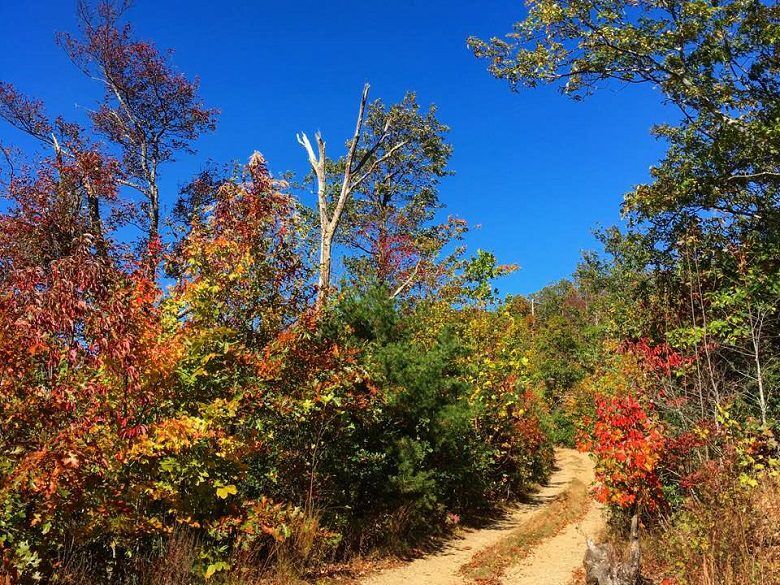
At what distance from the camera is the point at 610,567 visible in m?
6.63

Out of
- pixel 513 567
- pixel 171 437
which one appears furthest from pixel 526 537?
pixel 171 437

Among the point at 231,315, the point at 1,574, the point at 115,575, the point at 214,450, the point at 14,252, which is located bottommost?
the point at 115,575

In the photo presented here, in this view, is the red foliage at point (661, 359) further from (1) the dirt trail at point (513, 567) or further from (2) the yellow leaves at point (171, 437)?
(2) the yellow leaves at point (171, 437)

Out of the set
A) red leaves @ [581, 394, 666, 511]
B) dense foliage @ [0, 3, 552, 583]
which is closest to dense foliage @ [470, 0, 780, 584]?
red leaves @ [581, 394, 666, 511]

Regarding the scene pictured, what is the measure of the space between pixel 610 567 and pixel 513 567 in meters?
2.80

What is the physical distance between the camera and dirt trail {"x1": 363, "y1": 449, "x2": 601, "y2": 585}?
829 centimetres

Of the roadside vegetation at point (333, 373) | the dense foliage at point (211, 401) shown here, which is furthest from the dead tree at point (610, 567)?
the dense foliage at point (211, 401)

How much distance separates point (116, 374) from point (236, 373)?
5.70 feet

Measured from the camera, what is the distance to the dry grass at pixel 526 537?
8734mm

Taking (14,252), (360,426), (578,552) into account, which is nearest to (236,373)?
(360,426)

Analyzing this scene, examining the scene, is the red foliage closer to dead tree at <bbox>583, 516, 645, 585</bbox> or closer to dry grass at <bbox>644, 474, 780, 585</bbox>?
dead tree at <bbox>583, 516, 645, 585</bbox>

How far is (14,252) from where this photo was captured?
12.2m

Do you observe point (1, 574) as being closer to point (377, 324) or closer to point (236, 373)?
point (236, 373)

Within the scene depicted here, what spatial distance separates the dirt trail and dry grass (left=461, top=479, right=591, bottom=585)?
158 mm
